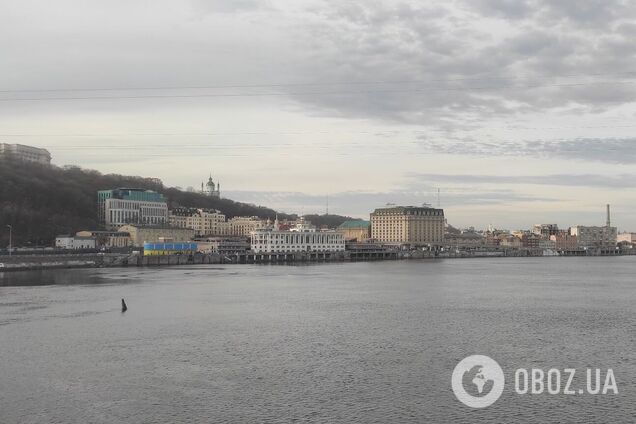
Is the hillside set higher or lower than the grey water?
higher

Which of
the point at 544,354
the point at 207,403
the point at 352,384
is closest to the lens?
the point at 207,403

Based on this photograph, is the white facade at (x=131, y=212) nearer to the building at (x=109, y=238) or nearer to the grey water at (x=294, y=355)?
the building at (x=109, y=238)

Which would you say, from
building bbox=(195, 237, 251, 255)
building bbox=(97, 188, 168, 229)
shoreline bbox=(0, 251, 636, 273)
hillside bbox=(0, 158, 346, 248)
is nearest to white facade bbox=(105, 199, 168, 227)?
building bbox=(97, 188, 168, 229)

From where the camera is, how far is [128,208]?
158m


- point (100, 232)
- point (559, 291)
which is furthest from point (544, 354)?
point (100, 232)

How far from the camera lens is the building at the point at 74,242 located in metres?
120

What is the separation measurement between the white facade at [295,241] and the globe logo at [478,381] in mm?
117194

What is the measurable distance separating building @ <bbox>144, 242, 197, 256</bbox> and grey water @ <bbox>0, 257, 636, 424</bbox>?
74.3 m

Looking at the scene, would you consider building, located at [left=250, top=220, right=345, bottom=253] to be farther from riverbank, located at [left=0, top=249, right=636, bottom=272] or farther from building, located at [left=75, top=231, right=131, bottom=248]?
building, located at [left=75, top=231, right=131, bottom=248]

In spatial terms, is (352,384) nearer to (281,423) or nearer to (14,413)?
(281,423)

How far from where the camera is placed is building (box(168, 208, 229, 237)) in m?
174

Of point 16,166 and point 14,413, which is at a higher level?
point 16,166

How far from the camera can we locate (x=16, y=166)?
148125 millimetres

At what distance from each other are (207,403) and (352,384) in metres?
5.21
